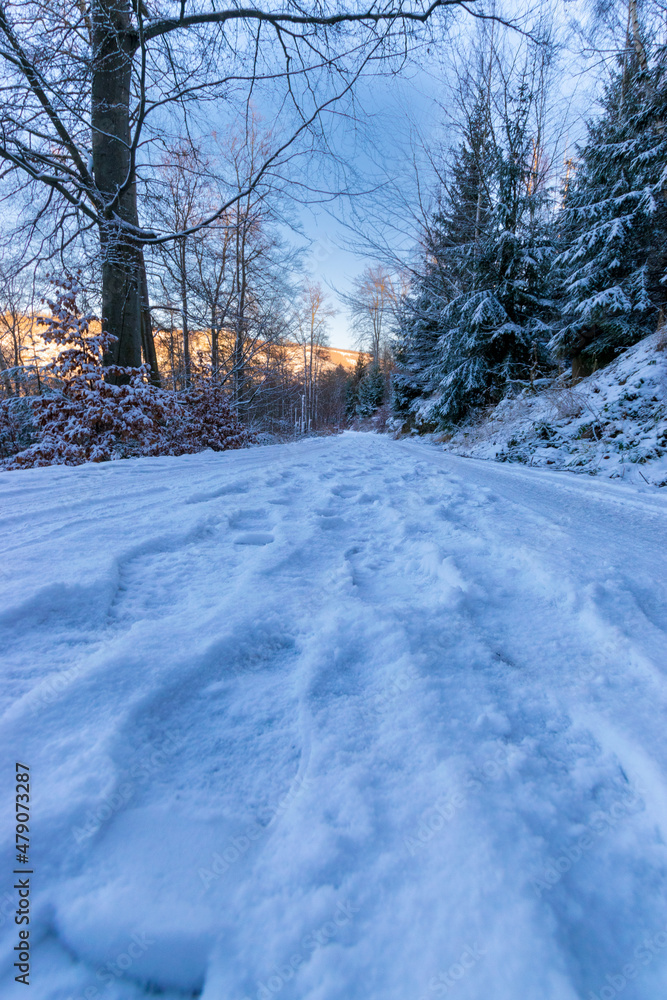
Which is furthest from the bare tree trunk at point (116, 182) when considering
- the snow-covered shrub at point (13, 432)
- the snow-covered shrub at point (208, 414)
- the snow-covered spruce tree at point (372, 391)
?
the snow-covered spruce tree at point (372, 391)

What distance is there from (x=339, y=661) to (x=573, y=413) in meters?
5.65

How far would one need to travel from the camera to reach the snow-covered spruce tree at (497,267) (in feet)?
24.9

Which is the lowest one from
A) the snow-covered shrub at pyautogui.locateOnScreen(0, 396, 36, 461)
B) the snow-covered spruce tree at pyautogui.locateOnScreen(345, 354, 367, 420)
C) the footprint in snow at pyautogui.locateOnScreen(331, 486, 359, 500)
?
the footprint in snow at pyautogui.locateOnScreen(331, 486, 359, 500)

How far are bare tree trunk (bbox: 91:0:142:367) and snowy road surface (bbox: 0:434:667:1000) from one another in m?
4.97

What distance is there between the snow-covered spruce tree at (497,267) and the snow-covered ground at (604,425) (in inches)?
63.0

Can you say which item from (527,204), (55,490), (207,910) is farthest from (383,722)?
(527,204)

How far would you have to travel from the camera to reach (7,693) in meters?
0.77

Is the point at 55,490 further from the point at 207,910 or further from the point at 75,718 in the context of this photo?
the point at 207,910

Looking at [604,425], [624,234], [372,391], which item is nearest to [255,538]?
[604,425]

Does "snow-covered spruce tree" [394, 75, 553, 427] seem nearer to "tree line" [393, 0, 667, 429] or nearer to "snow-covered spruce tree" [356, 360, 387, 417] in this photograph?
"tree line" [393, 0, 667, 429]

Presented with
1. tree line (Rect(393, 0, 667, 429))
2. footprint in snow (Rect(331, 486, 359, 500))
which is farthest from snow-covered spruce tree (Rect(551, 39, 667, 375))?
footprint in snow (Rect(331, 486, 359, 500))

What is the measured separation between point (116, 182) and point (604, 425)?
6740mm

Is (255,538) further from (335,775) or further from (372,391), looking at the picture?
(372,391)

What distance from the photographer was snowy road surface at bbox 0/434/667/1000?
45 centimetres
